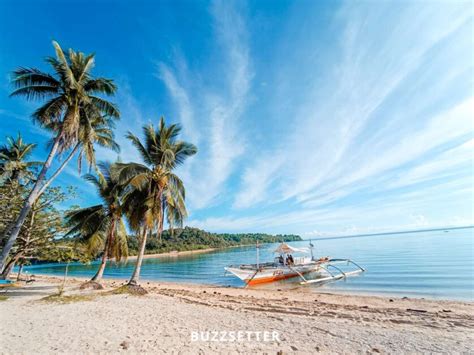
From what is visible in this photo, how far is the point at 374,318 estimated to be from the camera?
269 inches

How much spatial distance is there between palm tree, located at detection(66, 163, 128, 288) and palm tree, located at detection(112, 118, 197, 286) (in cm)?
287

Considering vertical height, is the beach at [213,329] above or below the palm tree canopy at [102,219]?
below

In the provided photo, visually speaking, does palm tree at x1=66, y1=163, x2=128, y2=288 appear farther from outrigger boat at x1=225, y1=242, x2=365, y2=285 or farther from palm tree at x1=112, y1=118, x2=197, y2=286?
outrigger boat at x1=225, y1=242, x2=365, y2=285

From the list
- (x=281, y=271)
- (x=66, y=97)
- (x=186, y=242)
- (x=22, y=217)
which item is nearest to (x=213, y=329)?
(x=22, y=217)

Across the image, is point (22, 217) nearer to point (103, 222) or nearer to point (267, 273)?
point (103, 222)

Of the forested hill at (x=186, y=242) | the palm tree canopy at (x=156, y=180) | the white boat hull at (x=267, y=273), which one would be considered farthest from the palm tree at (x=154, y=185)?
the forested hill at (x=186, y=242)

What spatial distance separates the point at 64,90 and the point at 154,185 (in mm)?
5656

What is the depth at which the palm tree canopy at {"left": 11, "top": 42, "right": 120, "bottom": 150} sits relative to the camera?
9172 millimetres

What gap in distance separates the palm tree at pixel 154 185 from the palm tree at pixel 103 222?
9.41ft

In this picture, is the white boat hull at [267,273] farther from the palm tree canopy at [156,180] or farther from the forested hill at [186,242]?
the forested hill at [186,242]

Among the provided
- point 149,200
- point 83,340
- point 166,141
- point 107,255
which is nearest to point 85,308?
point 83,340

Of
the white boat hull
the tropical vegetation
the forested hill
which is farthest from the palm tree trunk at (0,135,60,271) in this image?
the forested hill

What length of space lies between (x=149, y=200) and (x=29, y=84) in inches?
274

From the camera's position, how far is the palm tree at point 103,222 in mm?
13820
